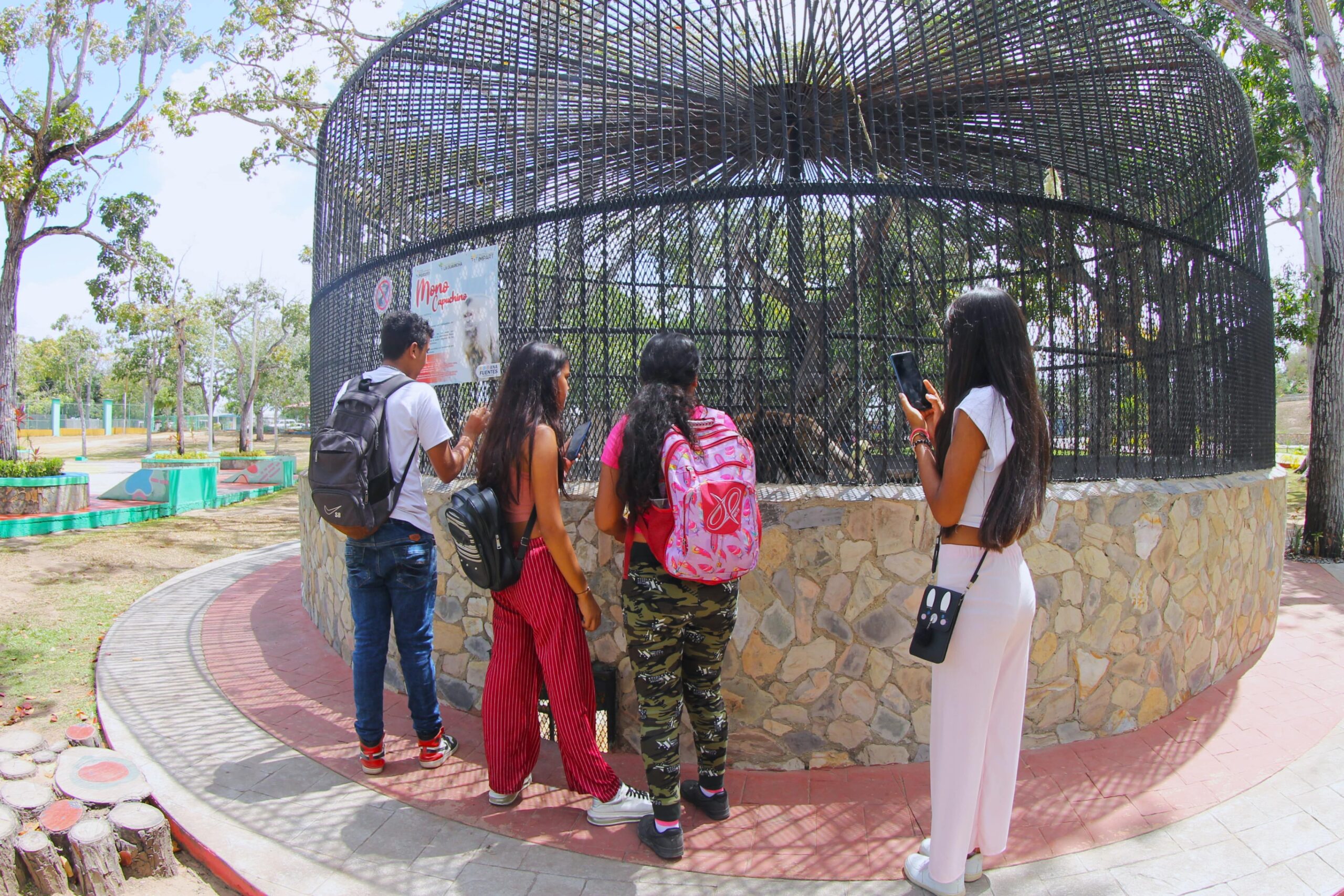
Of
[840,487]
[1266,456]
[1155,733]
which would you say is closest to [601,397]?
[840,487]

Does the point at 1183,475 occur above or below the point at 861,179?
below

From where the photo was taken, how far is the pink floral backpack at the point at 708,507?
8.44 ft

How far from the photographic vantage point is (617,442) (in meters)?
2.71

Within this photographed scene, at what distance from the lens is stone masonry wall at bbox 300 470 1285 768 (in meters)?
3.34

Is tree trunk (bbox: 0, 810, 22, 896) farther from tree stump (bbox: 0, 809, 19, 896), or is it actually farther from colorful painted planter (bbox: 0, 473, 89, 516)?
colorful painted planter (bbox: 0, 473, 89, 516)

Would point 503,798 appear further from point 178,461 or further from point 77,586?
point 178,461

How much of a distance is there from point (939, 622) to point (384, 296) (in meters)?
3.77

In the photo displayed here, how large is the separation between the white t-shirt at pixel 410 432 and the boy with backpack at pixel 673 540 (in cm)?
93

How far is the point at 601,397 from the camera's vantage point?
3.80 m

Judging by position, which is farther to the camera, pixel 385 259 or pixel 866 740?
pixel 385 259

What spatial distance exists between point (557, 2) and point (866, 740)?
389cm

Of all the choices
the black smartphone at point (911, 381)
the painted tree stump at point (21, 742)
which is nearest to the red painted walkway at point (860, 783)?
the painted tree stump at point (21, 742)

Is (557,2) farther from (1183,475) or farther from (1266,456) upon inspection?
(1266,456)

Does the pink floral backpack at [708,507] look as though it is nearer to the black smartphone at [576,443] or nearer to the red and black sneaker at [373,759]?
the black smartphone at [576,443]
